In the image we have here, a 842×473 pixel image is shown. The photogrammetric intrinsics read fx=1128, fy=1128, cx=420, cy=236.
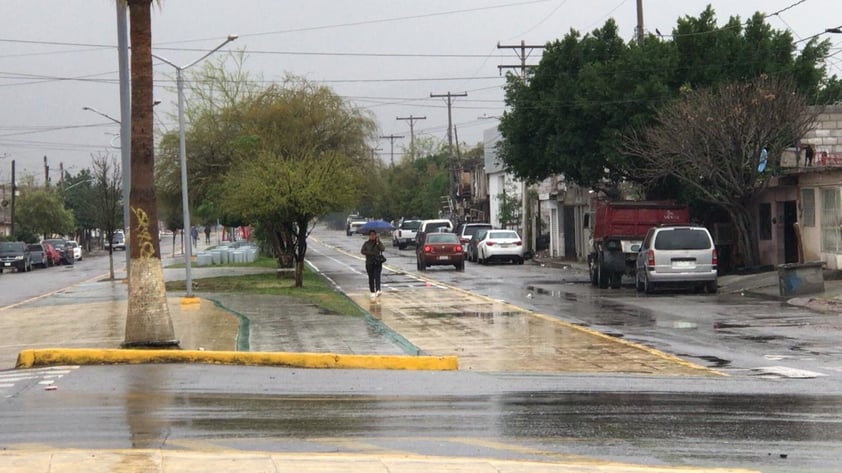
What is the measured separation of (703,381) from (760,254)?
81.7 ft

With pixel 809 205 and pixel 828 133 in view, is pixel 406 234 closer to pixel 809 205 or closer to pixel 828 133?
pixel 828 133

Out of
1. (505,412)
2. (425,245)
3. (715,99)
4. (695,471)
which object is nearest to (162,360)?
(505,412)

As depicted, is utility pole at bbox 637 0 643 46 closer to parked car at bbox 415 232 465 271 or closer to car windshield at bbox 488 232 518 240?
parked car at bbox 415 232 465 271

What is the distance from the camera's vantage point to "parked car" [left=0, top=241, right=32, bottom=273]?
2504 inches


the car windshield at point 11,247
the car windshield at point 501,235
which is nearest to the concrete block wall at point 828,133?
the car windshield at point 501,235

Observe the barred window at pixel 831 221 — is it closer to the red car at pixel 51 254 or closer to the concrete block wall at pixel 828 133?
the concrete block wall at pixel 828 133

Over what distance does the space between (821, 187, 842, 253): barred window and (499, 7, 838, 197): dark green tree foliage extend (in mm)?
5295

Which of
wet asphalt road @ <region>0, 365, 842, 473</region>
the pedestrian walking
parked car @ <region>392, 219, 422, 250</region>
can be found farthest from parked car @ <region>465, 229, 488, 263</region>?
wet asphalt road @ <region>0, 365, 842, 473</region>

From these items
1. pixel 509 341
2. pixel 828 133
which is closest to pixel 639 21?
pixel 828 133

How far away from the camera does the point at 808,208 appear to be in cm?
3328

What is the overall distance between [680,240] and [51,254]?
53.2m

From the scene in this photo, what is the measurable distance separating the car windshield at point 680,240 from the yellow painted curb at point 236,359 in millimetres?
14919

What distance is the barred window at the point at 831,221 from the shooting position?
31.7m

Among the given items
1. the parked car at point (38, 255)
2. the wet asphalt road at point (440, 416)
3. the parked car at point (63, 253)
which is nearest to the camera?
the wet asphalt road at point (440, 416)
